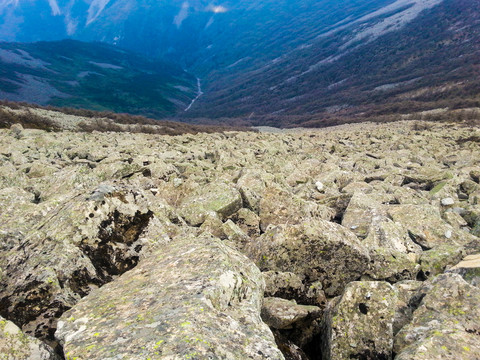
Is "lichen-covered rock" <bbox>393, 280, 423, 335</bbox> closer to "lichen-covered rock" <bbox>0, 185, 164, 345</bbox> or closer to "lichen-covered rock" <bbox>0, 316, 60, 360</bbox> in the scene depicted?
"lichen-covered rock" <bbox>0, 185, 164, 345</bbox>

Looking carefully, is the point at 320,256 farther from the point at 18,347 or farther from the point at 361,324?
the point at 18,347

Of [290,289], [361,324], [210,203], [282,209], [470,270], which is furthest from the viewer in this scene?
[282,209]

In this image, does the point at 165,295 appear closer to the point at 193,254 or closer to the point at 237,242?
the point at 193,254

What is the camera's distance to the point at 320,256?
6078mm

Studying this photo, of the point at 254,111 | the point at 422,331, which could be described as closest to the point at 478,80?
the point at 254,111

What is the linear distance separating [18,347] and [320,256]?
4.88m

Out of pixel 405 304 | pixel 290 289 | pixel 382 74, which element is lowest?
pixel 382 74

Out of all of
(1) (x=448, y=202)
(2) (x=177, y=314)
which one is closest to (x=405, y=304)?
(2) (x=177, y=314)

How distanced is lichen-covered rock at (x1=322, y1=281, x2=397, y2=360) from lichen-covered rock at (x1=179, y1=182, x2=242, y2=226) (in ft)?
15.2

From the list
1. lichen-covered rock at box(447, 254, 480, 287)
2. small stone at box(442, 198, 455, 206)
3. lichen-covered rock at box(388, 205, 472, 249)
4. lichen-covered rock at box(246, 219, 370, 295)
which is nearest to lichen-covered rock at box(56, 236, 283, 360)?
lichen-covered rock at box(246, 219, 370, 295)

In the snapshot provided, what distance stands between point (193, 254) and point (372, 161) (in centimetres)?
1862

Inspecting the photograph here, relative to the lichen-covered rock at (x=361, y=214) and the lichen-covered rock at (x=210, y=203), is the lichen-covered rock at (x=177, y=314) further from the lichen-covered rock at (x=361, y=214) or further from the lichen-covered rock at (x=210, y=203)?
the lichen-covered rock at (x=361, y=214)

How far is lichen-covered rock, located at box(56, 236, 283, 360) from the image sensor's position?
Result: 298cm

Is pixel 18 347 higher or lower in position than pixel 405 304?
higher
